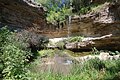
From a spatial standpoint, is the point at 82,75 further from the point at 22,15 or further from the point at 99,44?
the point at 22,15

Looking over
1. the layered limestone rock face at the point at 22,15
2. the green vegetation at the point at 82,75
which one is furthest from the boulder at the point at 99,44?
the green vegetation at the point at 82,75

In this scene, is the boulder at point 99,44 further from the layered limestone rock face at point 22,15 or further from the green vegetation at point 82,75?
the green vegetation at point 82,75

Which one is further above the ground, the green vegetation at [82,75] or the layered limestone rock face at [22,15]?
the layered limestone rock face at [22,15]

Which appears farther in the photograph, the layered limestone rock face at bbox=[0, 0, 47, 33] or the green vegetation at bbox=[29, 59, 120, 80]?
the layered limestone rock face at bbox=[0, 0, 47, 33]

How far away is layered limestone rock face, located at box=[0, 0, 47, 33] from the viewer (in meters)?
14.3

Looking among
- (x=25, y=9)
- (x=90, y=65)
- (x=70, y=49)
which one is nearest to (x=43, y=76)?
(x=90, y=65)

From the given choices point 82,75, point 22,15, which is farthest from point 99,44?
point 82,75

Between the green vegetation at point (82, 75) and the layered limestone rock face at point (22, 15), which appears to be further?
the layered limestone rock face at point (22, 15)

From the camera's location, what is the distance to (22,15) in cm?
1608

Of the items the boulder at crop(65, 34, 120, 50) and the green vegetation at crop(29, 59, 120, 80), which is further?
the boulder at crop(65, 34, 120, 50)

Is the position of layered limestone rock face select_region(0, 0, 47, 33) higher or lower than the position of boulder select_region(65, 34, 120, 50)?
higher

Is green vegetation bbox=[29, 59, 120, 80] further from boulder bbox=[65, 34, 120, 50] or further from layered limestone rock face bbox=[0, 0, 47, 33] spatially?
layered limestone rock face bbox=[0, 0, 47, 33]

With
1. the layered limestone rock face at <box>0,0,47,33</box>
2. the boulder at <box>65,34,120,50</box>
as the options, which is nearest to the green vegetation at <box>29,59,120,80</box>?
the boulder at <box>65,34,120,50</box>

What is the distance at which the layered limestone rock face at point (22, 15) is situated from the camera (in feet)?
46.8
